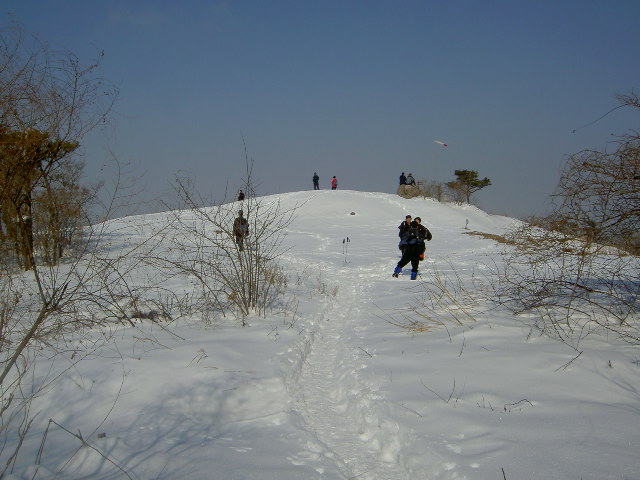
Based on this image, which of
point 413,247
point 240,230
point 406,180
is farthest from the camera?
point 406,180

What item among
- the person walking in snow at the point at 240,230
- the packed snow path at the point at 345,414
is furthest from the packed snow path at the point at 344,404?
the person walking in snow at the point at 240,230

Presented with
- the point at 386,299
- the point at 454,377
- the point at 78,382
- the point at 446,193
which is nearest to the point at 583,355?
the point at 454,377

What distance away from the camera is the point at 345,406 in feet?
13.6

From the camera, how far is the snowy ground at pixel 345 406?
2.80 meters

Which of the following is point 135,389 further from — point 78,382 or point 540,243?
point 540,243

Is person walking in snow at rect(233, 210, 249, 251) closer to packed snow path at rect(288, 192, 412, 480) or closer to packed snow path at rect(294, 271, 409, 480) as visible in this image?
packed snow path at rect(288, 192, 412, 480)

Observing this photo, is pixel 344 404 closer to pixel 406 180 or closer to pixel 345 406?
pixel 345 406

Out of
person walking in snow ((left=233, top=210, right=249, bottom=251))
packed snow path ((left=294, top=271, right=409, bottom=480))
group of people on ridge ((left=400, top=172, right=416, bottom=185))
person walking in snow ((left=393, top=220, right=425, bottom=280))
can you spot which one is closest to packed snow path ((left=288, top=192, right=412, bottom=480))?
packed snow path ((left=294, top=271, right=409, bottom=480))

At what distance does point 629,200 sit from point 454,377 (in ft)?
9.64

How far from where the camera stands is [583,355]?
170 inches

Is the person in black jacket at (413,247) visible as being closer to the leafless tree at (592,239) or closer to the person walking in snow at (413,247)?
the person walking in snow at (413,247)

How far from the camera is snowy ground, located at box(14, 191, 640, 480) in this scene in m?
2.80

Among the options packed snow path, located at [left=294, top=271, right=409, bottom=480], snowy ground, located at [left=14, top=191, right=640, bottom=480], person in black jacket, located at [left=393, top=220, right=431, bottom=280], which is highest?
person in black jacket, located at [left=393, top=220, right=431, bottom=280]

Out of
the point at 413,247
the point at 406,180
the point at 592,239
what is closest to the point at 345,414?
the point at 592,239
